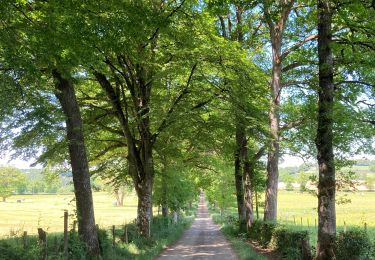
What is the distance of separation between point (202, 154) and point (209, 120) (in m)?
10.3

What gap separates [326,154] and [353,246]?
235 cm

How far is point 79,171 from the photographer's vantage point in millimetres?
14469

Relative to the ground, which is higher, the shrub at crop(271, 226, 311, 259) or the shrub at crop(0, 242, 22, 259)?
the shrub at crop(0, 242, 22, 259)

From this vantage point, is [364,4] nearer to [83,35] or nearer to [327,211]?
[327,211]

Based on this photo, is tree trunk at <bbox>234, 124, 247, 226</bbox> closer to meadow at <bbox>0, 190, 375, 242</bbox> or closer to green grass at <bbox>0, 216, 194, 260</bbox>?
meadow at <bbox>0, 190, 375, 242</bbox>

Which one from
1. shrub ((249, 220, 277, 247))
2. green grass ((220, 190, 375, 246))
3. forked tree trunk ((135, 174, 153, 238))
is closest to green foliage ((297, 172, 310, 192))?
green grass ((220, 190, 375, 246))

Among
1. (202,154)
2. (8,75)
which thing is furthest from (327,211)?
(202,154)

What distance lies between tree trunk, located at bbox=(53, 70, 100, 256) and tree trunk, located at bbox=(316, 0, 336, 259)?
7583 mm

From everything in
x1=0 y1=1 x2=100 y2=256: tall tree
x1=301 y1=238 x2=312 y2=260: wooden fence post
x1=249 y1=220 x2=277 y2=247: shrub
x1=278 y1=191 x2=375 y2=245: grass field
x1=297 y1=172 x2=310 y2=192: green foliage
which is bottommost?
x1=278 y1=191 x2=375 y2=245: grass field

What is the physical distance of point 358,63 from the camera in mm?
11297

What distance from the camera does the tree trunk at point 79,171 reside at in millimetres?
14242

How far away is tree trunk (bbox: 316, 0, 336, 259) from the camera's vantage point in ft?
35.1

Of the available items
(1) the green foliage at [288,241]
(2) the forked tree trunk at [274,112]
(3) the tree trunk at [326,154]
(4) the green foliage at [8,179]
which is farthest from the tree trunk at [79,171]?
(4) the green foliage at [8,179]

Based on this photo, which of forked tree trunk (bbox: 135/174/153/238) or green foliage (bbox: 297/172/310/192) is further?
forked tree trunk (bbox: 135/174/153/238)
